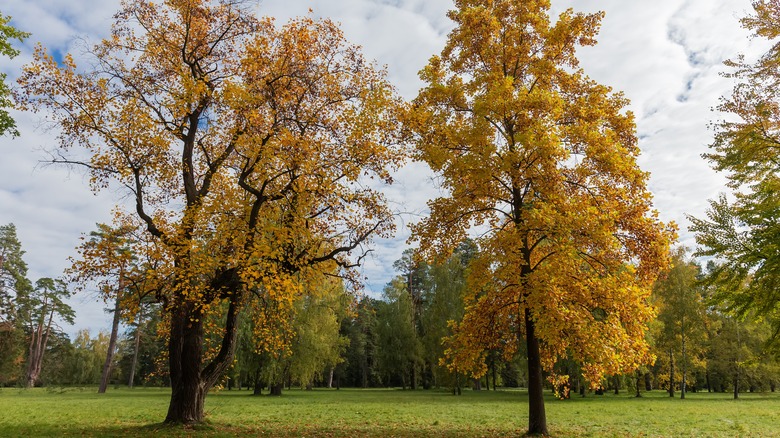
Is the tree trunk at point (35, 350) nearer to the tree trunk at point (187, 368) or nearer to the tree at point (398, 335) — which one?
the tree at point (398, 335)

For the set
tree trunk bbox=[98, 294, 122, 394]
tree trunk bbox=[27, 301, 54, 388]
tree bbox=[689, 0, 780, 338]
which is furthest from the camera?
tree trunk bbox=[27, 301, 54, 388]

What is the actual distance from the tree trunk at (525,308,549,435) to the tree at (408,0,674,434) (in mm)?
35

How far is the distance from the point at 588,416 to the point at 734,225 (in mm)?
12030

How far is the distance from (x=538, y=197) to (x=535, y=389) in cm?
519

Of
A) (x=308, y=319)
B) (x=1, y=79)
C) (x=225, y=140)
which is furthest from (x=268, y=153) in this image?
(x=308, y=319)

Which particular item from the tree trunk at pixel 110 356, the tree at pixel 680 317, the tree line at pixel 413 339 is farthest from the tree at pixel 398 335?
the tree trunk at pixel 110 356

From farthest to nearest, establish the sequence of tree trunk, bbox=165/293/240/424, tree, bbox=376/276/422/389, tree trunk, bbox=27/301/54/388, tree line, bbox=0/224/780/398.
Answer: tree trunk, bbox=27/301/54/388 → tree, bbox=376/276/422/389 → tree line, bbox=0/224/780/398 → tree trunk, bbox=165/293/240/424

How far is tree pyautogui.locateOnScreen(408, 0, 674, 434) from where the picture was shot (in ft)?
32.5

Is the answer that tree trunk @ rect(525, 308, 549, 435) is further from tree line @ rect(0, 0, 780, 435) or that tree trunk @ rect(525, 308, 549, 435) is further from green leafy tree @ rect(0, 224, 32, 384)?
green leafy tree @ rect(0, 224, 32, 384)

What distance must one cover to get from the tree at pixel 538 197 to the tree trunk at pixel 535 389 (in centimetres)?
3

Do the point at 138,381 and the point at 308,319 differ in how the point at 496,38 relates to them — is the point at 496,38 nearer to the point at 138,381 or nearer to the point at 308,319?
the point at 308,319

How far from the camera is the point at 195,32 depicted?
13.7 meters

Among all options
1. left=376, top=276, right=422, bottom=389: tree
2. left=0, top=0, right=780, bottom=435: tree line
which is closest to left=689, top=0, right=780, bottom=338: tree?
left=0, top=0, right=780, bottom=435: tree line

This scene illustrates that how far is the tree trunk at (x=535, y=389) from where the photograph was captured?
11492 millimetres
